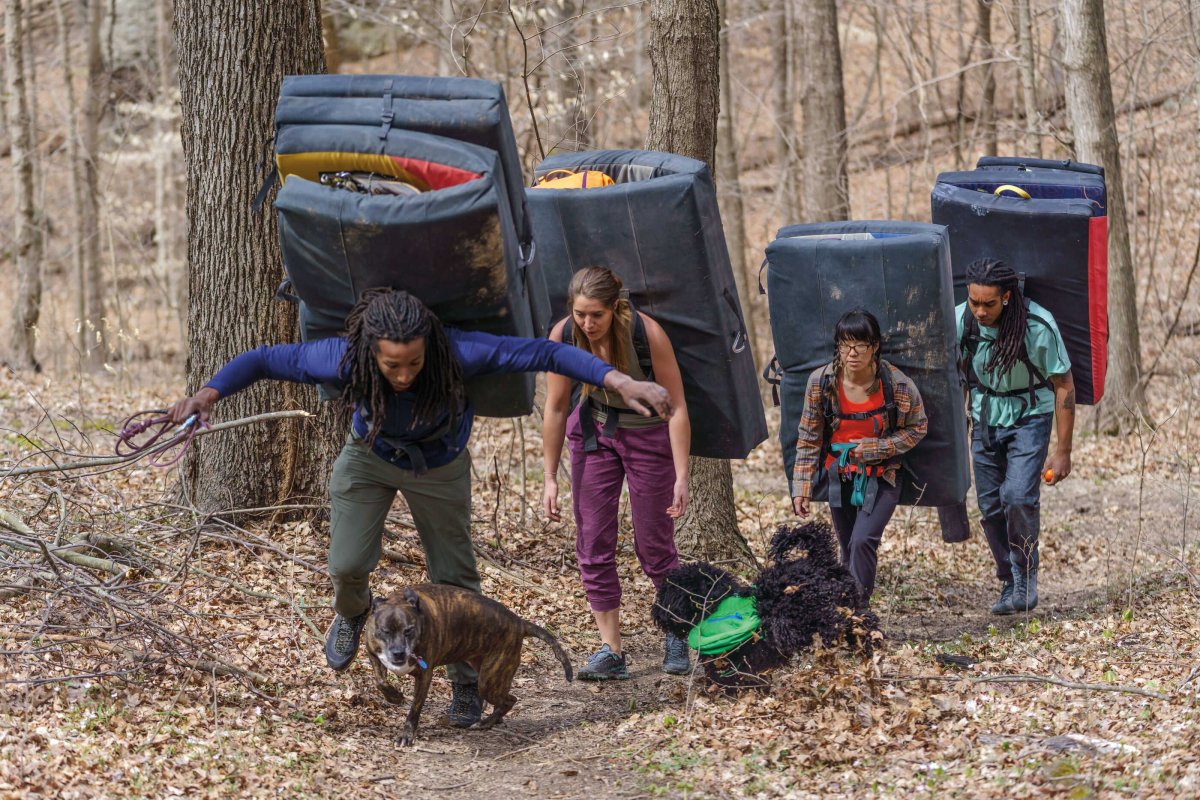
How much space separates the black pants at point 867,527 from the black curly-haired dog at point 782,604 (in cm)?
45

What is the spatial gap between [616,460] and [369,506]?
1359 mm

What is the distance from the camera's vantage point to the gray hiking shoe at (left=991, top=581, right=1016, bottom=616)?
7406 millimetres

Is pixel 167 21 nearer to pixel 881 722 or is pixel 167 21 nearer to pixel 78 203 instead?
pixel 78 203

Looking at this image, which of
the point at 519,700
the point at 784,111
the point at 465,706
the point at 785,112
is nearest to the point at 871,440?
the point at 519,700

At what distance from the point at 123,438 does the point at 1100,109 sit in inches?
430

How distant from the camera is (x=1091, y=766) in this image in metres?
4.28

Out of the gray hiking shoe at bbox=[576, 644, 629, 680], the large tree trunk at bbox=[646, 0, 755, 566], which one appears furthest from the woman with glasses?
the large tree trunk at bbox=[646, 0, 755, 566]

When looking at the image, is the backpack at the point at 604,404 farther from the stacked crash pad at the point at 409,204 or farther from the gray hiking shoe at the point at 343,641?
the gray hiking shoe at the point at 343,641

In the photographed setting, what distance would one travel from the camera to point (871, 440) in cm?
616

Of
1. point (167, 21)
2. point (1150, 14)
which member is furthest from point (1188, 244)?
point (167, 21)

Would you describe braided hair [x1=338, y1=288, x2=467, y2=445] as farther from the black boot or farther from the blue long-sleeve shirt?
the black boot

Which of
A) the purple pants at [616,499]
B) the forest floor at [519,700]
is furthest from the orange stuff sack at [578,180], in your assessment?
the forest floor at [519,700]

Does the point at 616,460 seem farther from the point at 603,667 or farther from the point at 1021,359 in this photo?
the point at 1021,359

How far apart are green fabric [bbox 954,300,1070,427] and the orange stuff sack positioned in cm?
226
